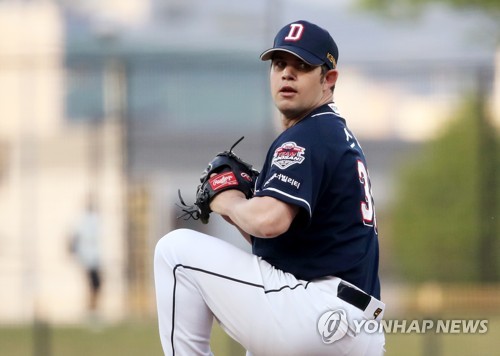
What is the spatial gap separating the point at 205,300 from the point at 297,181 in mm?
613

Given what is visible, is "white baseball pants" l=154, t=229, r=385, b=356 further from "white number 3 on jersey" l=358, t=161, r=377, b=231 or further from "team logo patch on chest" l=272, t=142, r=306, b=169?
"team logo patch on chest" l=272, t=142, r=306, b=169

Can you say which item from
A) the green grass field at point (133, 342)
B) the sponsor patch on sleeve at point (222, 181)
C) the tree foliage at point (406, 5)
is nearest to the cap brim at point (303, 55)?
the sponsor patch on sleeve at point (222, 181)

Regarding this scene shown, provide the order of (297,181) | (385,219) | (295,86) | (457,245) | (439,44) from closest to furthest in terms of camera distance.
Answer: (297,181)
(295,86)
(457,245)
(385,219)
(439,44)

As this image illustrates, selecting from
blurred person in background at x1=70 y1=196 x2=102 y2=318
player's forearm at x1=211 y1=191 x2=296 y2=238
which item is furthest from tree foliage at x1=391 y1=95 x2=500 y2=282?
player's forearm at x1=211 y1=191 x2=296 y2=238

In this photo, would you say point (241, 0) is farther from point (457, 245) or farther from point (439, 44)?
point (457, 245)

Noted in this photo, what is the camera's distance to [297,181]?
403 centimetres

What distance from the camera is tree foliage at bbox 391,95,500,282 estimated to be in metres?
15.2

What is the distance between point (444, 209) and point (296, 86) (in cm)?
1141

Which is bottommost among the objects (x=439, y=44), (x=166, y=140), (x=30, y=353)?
(x=30, y=353)

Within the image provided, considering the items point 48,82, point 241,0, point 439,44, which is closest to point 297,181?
point 48,82

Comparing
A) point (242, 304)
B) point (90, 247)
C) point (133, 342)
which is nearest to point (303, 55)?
point (242, 304)

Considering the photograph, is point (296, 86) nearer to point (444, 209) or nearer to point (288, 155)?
point (288, 155)

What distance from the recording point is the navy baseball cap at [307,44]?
4266mm
